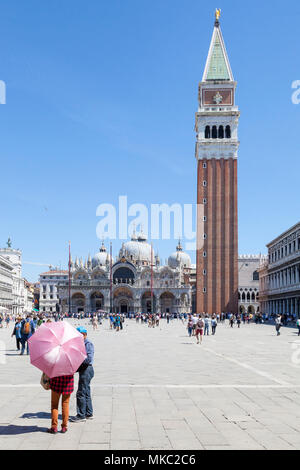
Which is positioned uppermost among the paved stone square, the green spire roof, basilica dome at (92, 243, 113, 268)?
the green spire roof

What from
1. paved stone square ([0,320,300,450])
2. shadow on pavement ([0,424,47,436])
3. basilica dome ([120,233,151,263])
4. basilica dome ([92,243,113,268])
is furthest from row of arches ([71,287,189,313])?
shadow on pavement ([0,424,47,436])

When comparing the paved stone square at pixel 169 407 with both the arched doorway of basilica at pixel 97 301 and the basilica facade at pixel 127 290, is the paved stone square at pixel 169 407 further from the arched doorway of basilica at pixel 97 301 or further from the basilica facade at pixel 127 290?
the arched doorway of basilica at pixel 97 301

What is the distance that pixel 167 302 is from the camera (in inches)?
4215

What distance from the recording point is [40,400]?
417 inches

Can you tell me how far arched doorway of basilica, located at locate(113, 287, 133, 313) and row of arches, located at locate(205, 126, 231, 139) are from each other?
40837mm

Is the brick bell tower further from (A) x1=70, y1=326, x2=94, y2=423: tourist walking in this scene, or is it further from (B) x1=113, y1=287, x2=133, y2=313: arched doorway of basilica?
(A) x1=70, y1=326, x2=94, y2=423: tourist walking

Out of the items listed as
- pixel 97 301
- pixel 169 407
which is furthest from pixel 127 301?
pixel 169 407

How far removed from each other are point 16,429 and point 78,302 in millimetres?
102700

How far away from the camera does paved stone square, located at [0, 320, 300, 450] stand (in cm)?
741

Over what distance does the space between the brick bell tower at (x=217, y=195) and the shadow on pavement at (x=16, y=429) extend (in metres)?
66.4

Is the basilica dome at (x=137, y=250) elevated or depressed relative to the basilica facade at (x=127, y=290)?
elevated

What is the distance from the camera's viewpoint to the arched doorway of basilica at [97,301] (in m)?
108

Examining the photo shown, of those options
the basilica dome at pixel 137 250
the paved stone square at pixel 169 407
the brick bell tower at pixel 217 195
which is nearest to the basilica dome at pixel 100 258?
the basilica dome at pixel 137 250

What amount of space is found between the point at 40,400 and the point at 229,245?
6564cm
